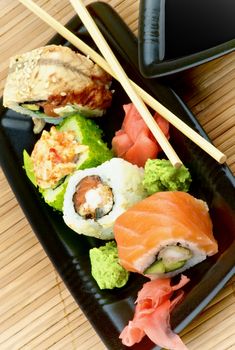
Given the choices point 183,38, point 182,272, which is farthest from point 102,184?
point 183,38

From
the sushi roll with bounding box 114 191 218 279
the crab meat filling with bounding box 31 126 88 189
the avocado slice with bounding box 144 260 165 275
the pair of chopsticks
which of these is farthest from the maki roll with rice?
the avocado slice with bounding box 144 260 165 275

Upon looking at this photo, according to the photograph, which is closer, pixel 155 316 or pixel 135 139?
pixel 155 316

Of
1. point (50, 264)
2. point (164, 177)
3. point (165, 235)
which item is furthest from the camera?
point (50, 264)

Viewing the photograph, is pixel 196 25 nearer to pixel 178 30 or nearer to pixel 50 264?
pixel 178 30

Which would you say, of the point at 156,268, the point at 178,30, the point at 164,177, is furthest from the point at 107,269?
the point at 178,30

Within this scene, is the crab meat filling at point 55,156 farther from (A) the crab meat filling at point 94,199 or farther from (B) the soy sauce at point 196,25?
(B) the soy sauce at point 196,25

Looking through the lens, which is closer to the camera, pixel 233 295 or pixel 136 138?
pixel 233 295

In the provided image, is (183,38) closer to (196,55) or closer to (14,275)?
(196,55)
